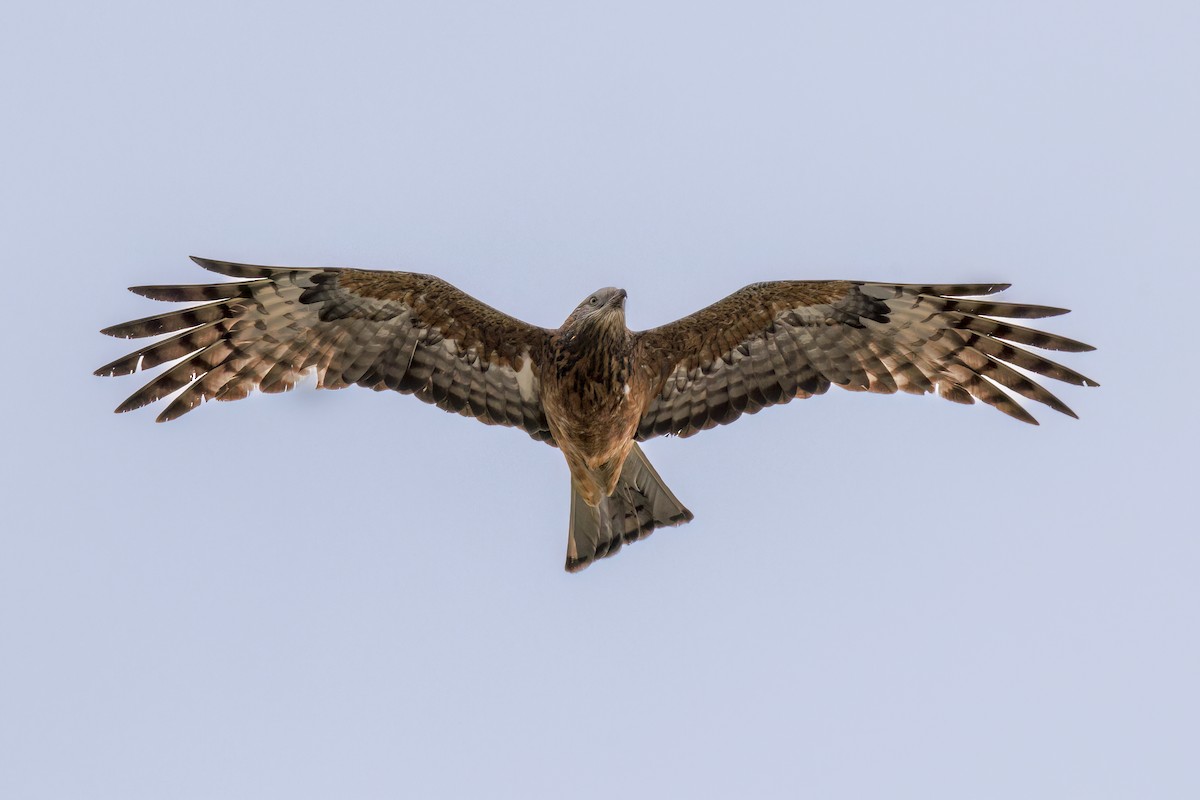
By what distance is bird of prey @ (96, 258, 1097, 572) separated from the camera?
8.42m

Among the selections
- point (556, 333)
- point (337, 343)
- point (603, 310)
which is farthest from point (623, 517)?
point (337, 343)

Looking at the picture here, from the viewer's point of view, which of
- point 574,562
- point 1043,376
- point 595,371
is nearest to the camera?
point 595,371

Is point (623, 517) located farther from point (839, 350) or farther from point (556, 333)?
point (839, 350)

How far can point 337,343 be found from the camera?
8.62 metres

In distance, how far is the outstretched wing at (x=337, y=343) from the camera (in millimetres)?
8461

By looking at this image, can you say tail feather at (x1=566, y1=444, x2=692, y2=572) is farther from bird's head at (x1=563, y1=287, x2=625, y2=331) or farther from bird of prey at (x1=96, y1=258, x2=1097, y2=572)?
bird's head at (x1=563, y1=287, x2=625, y2=331)

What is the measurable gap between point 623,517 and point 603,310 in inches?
78.8

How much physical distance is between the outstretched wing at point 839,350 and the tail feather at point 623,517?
2.34 feet

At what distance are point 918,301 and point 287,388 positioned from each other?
4.63 metres

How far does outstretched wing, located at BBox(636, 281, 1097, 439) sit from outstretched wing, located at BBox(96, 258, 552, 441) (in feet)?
3.64

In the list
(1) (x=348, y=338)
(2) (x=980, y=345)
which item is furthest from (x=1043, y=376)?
(1) (x=348, y=338)

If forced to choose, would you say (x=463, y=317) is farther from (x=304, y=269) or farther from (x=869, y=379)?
(x=869, y=379)

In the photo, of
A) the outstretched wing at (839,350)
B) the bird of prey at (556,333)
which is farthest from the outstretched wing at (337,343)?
the outstretched wing at (839,350)

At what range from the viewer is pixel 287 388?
8.61 metres
